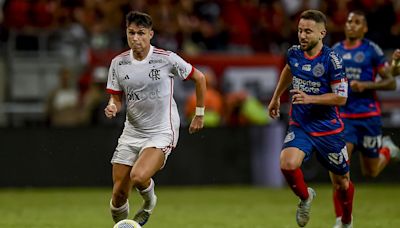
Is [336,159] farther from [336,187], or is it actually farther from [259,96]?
[259,96]

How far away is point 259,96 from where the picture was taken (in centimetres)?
1966

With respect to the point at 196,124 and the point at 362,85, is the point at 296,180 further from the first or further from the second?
the point at 362,85

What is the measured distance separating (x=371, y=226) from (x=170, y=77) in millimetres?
3204

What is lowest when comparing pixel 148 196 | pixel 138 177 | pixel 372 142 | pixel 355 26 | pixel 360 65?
pixel 148 196

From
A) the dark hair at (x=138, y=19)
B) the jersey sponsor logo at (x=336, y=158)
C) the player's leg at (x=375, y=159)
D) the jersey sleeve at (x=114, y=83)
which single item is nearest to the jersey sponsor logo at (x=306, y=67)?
the jersey sponsor logo at (x=336, y=158)

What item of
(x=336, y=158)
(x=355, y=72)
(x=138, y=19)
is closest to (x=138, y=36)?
(x=138, y=19)

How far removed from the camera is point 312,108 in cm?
1015

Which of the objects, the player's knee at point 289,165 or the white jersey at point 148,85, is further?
the white jersey at point 148,85

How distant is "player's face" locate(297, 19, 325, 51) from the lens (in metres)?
9.82

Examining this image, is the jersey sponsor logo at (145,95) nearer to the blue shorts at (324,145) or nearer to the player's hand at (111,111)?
the player's hand at (111,111)

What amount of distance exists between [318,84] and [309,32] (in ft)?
1.84

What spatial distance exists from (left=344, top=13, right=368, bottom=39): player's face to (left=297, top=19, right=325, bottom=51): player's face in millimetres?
2486

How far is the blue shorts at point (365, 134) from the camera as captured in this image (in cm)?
1265

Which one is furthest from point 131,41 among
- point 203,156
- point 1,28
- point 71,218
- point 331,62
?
point 1,28
